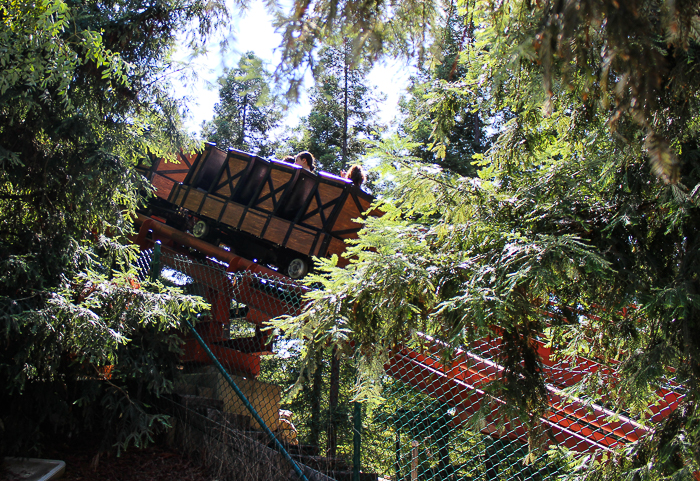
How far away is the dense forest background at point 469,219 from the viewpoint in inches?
71.1

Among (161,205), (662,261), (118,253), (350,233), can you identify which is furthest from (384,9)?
(161,205)

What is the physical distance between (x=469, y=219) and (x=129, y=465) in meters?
3.88

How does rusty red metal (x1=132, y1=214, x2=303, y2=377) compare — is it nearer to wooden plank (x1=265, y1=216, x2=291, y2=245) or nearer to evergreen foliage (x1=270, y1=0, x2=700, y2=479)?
wooden plank (x1=265, y1=216, x2=291, y2=245)

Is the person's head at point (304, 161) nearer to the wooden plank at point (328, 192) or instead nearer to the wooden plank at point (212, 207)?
the wooden plank at point (328, 192)

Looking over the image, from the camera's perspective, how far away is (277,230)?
8.05 m

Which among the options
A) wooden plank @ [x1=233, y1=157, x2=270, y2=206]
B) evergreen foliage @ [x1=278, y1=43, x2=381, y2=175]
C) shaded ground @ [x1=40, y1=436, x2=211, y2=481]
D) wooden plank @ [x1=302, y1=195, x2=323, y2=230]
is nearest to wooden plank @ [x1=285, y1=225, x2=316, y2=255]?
wooden plank @ [x1=302, y1=195, x2=323, y2=230]

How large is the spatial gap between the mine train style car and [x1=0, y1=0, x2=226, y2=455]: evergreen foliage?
10.0 ft

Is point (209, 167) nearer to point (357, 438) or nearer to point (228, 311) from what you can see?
point (228, 311)

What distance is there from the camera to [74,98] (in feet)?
15.1

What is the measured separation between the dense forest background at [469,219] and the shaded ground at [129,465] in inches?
9.2

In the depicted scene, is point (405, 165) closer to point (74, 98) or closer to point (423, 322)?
point (423, 322)

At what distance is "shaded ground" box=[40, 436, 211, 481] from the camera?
4117mm

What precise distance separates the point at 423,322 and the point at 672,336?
114 centimetres

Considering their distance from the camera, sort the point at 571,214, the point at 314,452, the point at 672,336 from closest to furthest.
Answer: the point at 672,336
the point at 571,214
the point at 314,452
